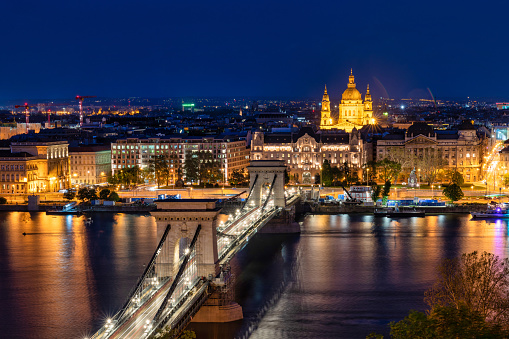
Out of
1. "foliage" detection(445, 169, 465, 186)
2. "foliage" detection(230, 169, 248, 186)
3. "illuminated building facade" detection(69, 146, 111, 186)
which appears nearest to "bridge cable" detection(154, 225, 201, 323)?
"foliage" detection(230, 169, 248, 186)

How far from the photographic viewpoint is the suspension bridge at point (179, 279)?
12023mm

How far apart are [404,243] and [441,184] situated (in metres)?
14.3

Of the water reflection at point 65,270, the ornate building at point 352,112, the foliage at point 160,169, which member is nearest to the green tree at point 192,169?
A: the foliage at point 160,169

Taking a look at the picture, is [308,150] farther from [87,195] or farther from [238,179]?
[87,195]

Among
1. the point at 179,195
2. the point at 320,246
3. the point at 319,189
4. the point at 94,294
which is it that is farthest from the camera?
the point at 319,189

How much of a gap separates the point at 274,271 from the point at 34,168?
20484 mm

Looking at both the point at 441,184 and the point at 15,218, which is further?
the point at 441,184

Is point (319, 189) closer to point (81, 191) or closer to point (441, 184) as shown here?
point (441, 184)

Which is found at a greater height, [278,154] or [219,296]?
[278,154]

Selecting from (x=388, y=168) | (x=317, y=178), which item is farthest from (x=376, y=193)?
(x=317, y=178)

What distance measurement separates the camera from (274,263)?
20516 millimetres

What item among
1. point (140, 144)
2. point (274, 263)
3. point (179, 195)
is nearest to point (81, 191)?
point (179, 195)

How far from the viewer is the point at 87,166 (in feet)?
131

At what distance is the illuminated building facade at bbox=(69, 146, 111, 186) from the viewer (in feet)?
131
